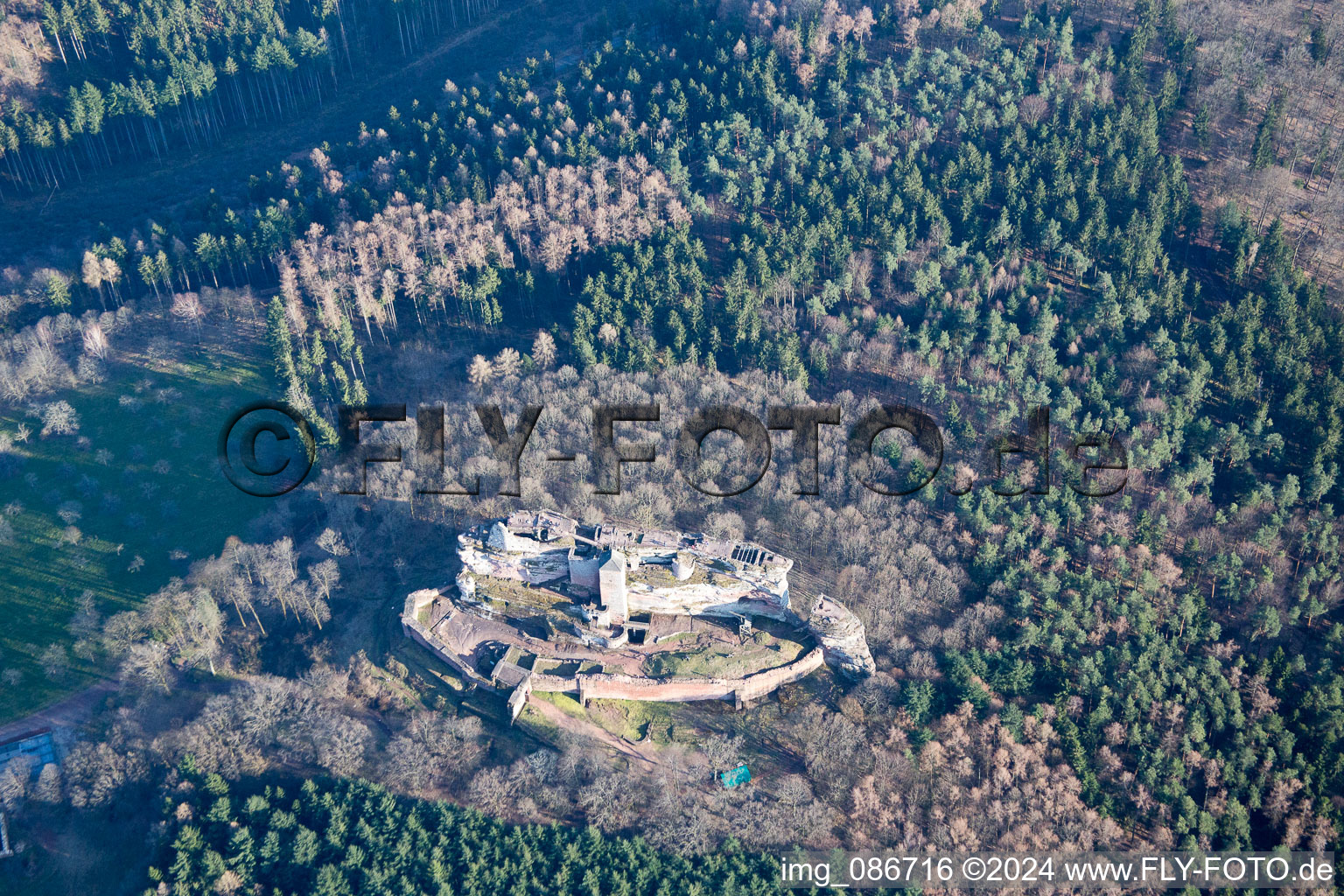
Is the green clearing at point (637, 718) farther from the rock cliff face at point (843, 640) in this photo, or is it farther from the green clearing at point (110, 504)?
the green clearing at point (110, 504)

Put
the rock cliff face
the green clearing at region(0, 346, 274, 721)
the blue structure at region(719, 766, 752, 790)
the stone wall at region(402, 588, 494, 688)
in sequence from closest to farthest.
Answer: the blue structure at region(719, 766, 752, 790), the stone wall at region(402, 588, 494, 688), the rock cliff face, the green clearing at region(0, 346, 274, 721)

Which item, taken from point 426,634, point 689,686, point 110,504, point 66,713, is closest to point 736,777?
point 689,686

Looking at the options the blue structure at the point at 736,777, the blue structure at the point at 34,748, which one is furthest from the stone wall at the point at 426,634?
the blue structure at the point at 34,748

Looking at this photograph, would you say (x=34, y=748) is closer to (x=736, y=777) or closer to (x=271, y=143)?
(x=736, y=777)

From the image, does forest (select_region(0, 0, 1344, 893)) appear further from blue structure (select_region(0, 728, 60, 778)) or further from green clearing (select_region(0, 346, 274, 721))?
blue structure (select_region(0, 728, 60, 778))

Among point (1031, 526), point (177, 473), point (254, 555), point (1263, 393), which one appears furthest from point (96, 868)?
point (1263, 393)

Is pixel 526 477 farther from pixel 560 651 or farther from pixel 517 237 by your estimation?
pixel 517 237

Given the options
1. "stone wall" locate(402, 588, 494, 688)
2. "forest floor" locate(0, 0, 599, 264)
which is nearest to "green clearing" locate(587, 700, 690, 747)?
"stone wall" locate(402, 588, 494, 688)
